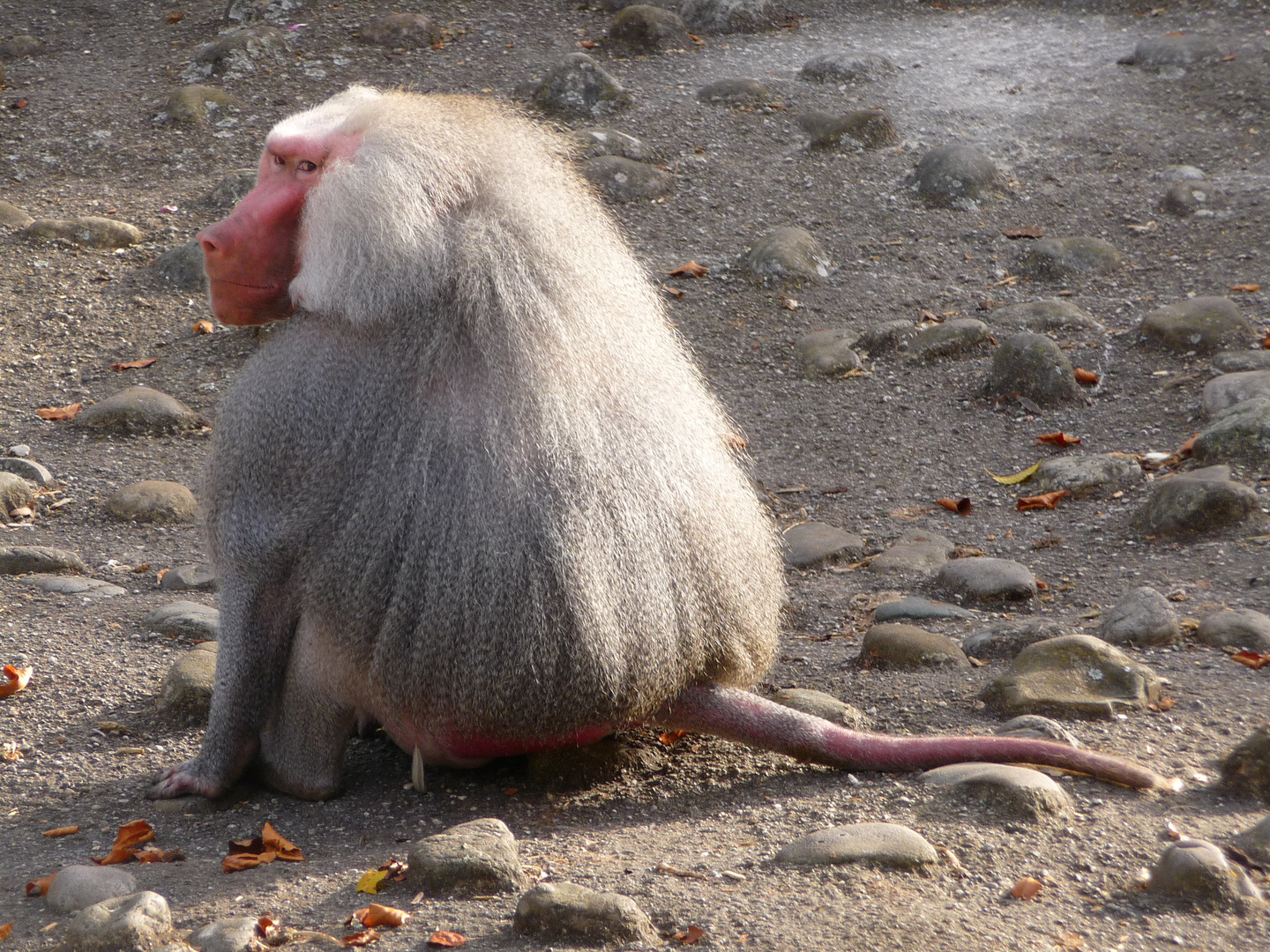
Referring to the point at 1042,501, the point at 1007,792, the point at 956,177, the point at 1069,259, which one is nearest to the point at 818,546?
the point at 1042,501

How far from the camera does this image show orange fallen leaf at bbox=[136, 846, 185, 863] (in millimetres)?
2672

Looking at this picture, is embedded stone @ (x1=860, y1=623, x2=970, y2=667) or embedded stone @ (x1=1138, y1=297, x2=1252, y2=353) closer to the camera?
embedded stone @ (x1=860, y1=623, x2=970, y2=667)

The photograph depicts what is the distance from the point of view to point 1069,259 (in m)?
6.32

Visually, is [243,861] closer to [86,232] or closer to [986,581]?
[986,581]

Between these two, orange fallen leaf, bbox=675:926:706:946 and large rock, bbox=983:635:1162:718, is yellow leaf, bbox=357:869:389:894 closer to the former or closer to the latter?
orange fallen leaf, bbox=675:926:706:946

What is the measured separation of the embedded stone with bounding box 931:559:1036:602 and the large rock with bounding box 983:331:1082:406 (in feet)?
4.69

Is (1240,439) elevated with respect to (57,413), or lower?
elevated

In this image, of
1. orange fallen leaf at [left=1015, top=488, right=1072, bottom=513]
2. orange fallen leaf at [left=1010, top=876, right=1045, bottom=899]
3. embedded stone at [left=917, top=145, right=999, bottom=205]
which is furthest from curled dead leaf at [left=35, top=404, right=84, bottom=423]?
orange fallen leaf at [left=1010, top=876, right=1045, bottom=899]

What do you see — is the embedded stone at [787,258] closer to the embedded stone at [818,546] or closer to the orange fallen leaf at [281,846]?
the embedded stone at [818,546]

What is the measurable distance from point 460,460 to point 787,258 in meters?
4.12

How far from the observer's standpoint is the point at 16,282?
247 inches

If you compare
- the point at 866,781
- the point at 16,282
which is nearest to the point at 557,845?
the point at 866,781

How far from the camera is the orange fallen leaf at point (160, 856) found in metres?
2.67

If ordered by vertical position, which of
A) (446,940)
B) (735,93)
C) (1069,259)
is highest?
(735,93)
